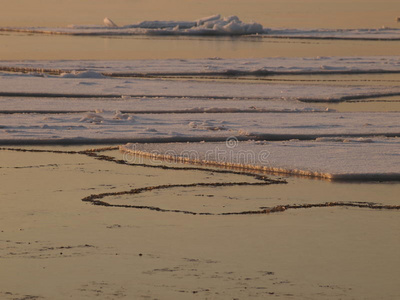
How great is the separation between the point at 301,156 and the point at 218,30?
19283mm

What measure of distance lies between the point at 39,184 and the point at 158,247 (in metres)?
2.25

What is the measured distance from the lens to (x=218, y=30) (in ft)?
92.7

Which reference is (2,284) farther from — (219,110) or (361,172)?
(219,110)

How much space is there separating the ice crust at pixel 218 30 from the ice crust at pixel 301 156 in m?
17.4

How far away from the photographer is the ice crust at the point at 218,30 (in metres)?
27.5

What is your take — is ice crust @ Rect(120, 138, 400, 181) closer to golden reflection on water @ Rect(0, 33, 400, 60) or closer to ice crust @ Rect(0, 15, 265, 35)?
golden reflection on water @ Rect(0, 33, 400, 60)

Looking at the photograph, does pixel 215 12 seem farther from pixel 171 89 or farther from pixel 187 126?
pixel 187 126

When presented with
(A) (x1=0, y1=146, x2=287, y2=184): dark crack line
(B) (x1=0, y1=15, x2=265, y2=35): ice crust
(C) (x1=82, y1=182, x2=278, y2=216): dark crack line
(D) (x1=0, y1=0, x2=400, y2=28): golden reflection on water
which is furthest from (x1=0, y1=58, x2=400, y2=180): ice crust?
(D) (x1=0, y1=0, x2=400, y2=28): golden reflection on water

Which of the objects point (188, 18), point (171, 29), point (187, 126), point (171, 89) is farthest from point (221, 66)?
point (188, 18)

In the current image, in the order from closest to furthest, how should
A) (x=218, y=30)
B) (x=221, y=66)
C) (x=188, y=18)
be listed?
1. (x=221, y=66)
2. (x=218, y=30)
3. (x=188, y=18)

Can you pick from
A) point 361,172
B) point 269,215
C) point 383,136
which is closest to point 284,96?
point 383,136

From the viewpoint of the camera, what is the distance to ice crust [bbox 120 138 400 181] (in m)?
8.71

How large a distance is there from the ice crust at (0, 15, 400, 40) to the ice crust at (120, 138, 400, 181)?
17.4 metres

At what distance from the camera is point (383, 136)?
421 inches
